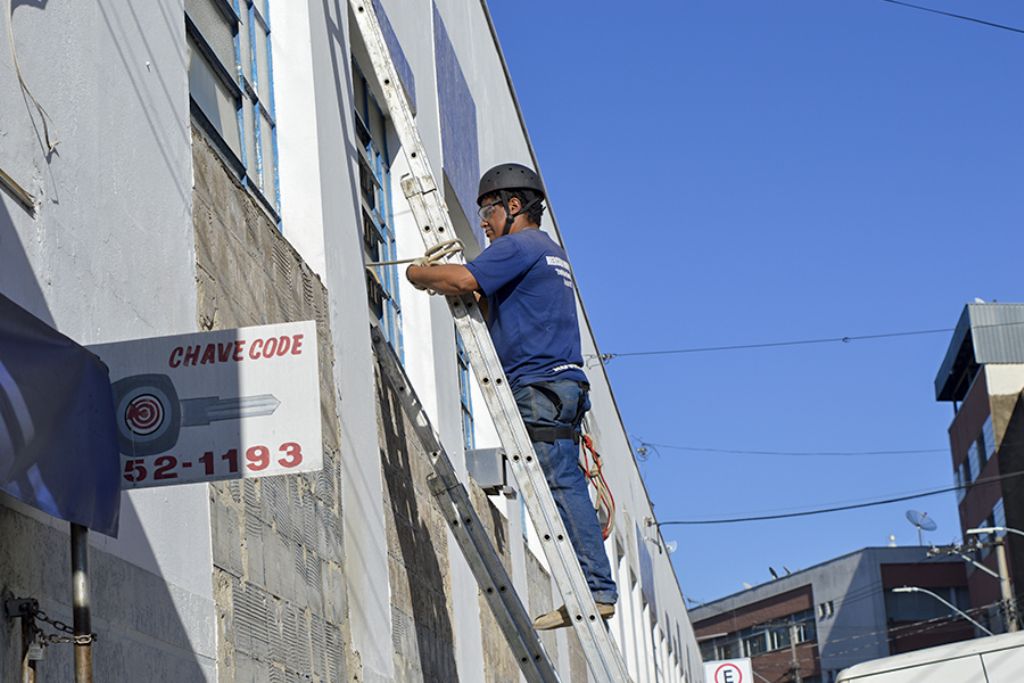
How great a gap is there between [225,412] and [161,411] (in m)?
0.19

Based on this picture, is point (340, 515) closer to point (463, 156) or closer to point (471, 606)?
point (471, 606)

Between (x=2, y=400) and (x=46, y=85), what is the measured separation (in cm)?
141

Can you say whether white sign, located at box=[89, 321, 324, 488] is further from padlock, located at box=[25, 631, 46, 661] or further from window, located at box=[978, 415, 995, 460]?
window, located at box=[978, 415, 995, 460]

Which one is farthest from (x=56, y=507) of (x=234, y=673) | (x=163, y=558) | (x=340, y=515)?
(x=340, y=515)

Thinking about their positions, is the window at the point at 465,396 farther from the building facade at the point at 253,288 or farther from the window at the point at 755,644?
the window at the point at 755,644

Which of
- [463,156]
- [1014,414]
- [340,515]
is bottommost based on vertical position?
[340,515]

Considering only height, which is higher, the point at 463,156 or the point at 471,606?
the point at 463,156

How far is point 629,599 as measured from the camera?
2378 centimetres

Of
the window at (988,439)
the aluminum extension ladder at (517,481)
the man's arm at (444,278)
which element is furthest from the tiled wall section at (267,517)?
the window at (988,439)

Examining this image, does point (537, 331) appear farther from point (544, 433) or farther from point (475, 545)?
point (475, 545)

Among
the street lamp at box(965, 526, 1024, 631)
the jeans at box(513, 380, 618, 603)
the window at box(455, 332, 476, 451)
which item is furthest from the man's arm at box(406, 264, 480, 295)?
the street lamp at box(965, 526, 1024, 631)

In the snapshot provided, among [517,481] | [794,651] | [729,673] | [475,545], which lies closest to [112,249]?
[517,481]

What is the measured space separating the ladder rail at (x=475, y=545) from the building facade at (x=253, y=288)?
0.57ft

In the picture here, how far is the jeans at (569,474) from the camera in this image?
7270mm
